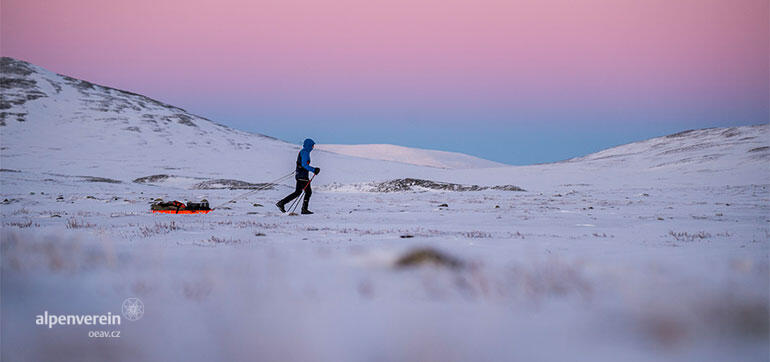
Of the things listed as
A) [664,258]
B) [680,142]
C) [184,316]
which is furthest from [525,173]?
[184,316]

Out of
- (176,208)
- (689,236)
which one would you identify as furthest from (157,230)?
(689,236)

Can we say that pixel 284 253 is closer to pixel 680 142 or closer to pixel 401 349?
pixel 401 349

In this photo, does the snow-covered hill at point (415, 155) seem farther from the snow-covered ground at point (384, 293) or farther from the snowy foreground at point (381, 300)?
the snowy foreground at point (381, 300)

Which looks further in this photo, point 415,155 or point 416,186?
point 415,155

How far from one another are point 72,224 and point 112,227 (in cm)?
63

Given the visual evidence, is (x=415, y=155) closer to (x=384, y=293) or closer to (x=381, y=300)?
(x=384, y=293)

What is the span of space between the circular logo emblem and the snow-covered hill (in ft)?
394

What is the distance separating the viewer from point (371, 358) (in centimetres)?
370

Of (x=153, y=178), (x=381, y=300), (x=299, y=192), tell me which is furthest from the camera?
(x=153, y=178)

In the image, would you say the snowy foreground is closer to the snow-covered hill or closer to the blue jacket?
the blue jacket

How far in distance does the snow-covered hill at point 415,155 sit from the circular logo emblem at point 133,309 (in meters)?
120

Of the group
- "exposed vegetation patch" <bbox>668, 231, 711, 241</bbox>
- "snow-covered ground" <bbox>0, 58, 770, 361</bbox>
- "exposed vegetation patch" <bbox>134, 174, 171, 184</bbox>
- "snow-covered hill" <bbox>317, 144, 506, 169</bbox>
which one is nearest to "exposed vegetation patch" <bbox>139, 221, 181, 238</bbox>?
"snow-covered ground" <bbox>0, 58, 770, 361</bbox>

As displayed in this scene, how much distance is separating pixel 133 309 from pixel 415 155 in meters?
133

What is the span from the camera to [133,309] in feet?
13.9
